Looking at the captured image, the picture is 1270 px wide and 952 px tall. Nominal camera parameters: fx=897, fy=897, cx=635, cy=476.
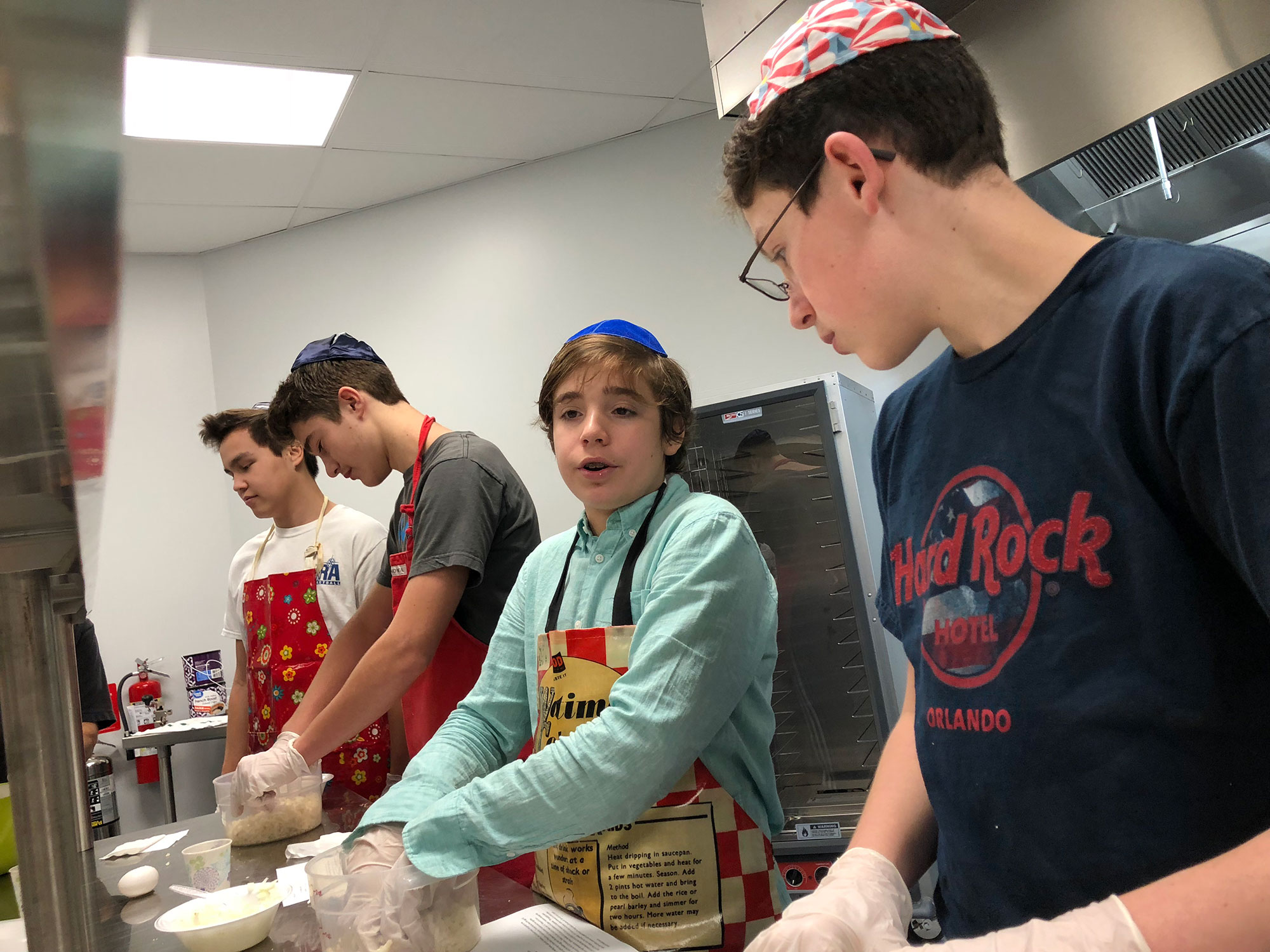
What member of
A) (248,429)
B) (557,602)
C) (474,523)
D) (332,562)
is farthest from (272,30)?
(557,602)

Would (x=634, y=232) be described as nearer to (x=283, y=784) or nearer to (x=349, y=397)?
(x=349, y=397)

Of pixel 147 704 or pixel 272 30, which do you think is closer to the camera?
pixel 272 30

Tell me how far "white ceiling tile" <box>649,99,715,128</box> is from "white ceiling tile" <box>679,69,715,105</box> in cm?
3

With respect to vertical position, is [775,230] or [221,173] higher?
[221,173]

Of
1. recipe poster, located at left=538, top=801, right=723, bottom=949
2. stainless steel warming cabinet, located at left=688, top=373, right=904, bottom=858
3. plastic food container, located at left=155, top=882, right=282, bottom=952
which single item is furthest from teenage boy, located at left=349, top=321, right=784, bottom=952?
stainless steel warming cabinet, located at left=688, top=373, right=904, bottom=858

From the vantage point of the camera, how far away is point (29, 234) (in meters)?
0.22

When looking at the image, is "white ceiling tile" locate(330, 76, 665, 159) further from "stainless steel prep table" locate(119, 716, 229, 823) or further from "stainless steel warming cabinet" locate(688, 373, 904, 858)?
"stainless steel prep table" locate(119, 716, 229, 823)

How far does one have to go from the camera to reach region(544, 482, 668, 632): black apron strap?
1.26 metres

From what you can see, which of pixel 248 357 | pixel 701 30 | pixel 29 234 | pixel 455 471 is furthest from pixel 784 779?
pixel 248 357

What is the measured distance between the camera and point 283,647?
2.47 m

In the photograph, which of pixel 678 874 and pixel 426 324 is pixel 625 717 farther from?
pixel 426 324

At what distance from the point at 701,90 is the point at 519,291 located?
1109 millimetres

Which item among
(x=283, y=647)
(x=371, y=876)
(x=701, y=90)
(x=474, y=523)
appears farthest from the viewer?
(x=701, y=90)

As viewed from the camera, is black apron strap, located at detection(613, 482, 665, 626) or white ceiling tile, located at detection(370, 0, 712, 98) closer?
black apron strap, located at detection(613, 482, 665, 626)
